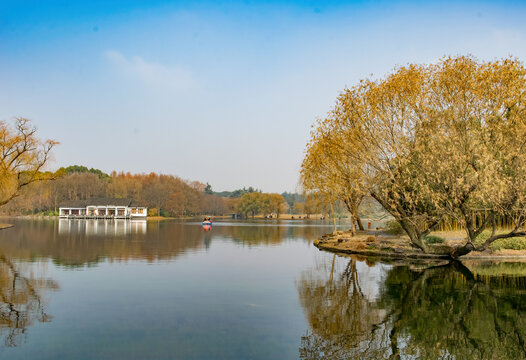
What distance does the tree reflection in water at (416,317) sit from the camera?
27.2ft

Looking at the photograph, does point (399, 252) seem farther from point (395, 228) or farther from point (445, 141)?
point (395, 228)

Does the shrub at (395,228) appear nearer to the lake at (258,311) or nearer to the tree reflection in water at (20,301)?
the lake at (258,311)

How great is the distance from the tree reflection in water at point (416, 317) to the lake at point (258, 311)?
0.09ft

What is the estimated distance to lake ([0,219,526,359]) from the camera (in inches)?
324

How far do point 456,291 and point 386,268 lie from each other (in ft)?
19.4

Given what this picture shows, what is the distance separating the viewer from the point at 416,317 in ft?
35.4

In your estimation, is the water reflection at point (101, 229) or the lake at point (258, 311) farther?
the water reflection at point (101, 229)

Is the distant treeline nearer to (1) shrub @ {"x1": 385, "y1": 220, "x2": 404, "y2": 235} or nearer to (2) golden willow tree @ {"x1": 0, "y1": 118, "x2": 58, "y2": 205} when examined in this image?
(2) golden willow tree @ {"x1": 0, "y1": 118, "x2": 58, "y2": 205}

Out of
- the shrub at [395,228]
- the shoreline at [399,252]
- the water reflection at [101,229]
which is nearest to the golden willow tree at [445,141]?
the shoreline at [399,252]

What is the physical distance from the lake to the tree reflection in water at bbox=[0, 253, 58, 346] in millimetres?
34

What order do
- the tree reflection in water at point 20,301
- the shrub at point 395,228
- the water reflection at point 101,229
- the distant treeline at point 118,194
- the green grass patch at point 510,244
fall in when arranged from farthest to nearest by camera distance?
the distant treeline at point 118,194 < the water reflection at point 101,229 < the shrub at point 395,228 < the green grass patch at point 510,244 < the tree reflection in water at point 20,301

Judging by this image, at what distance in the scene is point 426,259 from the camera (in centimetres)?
2300

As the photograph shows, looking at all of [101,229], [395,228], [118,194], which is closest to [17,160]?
[101,229]

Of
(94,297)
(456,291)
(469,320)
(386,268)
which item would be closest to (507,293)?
(456,291)
